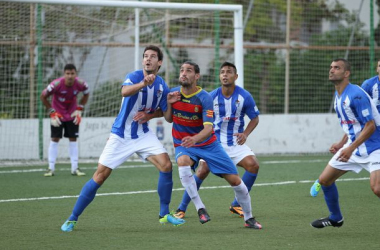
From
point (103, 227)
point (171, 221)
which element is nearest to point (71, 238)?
point (103, 227)

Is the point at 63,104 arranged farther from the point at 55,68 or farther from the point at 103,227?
the point at 103,227

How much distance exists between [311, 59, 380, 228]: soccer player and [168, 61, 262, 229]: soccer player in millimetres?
896

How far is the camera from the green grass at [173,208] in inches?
282

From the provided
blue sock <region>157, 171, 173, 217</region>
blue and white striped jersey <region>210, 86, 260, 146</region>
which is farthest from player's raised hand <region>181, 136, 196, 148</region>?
blue and white striped jersey <region>210, 86, 260, 146</region>

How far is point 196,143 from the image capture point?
317 inches

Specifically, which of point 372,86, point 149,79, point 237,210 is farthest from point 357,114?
point 372,86

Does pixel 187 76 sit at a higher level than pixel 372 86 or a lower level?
higher

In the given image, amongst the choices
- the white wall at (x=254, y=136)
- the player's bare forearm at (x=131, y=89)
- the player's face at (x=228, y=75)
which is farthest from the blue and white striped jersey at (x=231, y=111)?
the white wall at (x=254, y=136)

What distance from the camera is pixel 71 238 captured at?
7.36 metres

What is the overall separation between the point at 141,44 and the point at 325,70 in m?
5.93

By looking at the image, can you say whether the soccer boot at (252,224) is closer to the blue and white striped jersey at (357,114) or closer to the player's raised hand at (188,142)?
the player's raised hand at (188,142)

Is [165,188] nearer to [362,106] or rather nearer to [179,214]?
[179,214]

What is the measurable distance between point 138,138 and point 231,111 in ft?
5.90

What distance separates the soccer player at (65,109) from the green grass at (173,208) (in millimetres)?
491
